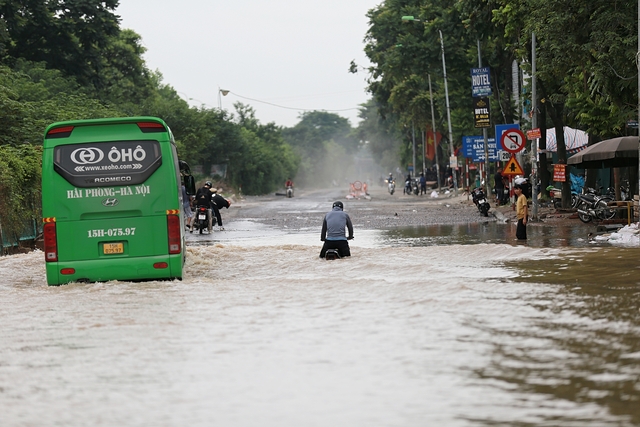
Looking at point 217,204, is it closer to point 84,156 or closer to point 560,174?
point 560,174

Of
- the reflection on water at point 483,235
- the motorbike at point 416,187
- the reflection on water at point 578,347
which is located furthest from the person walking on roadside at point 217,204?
the motorbike at point 416,187

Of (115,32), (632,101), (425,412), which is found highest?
(115,32)

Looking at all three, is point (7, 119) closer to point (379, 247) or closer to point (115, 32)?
point (379, 247)

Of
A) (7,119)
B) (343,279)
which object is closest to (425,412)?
(343,279)

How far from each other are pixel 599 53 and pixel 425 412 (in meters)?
19.6

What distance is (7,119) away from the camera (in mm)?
34438

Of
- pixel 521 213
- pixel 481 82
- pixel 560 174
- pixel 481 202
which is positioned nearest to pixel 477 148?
pixel 481 82

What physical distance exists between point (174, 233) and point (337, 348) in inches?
242

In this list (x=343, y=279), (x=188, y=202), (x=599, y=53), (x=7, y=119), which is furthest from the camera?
(x=7, y=119)

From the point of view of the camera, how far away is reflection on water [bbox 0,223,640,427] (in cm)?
704

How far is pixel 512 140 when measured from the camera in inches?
1261

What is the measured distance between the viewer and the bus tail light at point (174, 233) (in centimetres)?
1494

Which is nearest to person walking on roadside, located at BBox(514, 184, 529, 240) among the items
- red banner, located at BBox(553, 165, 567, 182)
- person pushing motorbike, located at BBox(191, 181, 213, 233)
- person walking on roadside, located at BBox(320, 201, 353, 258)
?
person walking on roadside, located at BBox(320, 201, 353, 258)

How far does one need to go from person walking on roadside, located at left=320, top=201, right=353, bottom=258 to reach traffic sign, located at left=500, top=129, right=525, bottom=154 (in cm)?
1426
